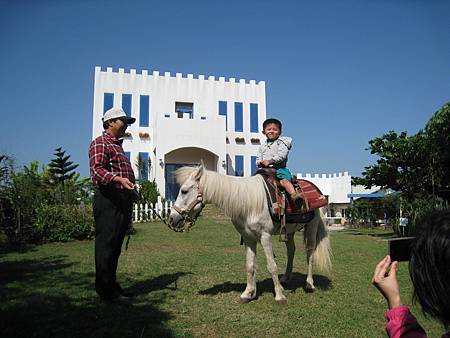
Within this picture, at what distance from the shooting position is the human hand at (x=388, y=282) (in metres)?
1.27

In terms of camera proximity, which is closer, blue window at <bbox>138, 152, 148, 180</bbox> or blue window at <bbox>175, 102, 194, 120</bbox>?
blue window at <bbox>138, 152, 148, 180</bbox>

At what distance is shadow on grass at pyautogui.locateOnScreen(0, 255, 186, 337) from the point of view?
3.07 metres

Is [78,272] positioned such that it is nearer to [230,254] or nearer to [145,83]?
[230,254]

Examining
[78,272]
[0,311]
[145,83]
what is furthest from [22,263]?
[145,83]

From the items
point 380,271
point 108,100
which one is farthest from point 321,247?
point 108,100

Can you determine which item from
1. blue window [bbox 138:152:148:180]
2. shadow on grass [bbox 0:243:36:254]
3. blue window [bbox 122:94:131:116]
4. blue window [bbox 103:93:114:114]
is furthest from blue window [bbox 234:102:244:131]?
shadow on grass [bbox 0:243:36:254]

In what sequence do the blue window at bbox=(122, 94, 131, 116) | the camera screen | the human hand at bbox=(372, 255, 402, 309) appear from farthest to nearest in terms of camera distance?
1. the blue window at bbox=(122, 94, 131, 116)
2. the human hand at bbox=(372, 255, 402, 309)
3. the camera screen

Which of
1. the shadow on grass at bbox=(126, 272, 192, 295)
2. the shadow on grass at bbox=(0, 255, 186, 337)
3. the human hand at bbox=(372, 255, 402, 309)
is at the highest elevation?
the human hand at bbox=(372, 255, 402, 309)

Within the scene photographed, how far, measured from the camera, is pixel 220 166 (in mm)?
23719

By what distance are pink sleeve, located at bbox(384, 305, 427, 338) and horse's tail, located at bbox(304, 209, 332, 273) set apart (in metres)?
3.93

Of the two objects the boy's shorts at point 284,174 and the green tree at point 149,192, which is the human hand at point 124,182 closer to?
the boy's shorts at point 284,174

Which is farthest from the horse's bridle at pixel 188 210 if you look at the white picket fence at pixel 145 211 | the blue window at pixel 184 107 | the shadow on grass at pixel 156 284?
the blue window at pixel 184 107

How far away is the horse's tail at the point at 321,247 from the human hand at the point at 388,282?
12.8 feet

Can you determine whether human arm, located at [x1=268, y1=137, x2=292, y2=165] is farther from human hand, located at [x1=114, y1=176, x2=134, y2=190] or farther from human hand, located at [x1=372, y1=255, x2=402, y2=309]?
human hand, located at [x1=372, y1=255, x2=402, y2=309]
